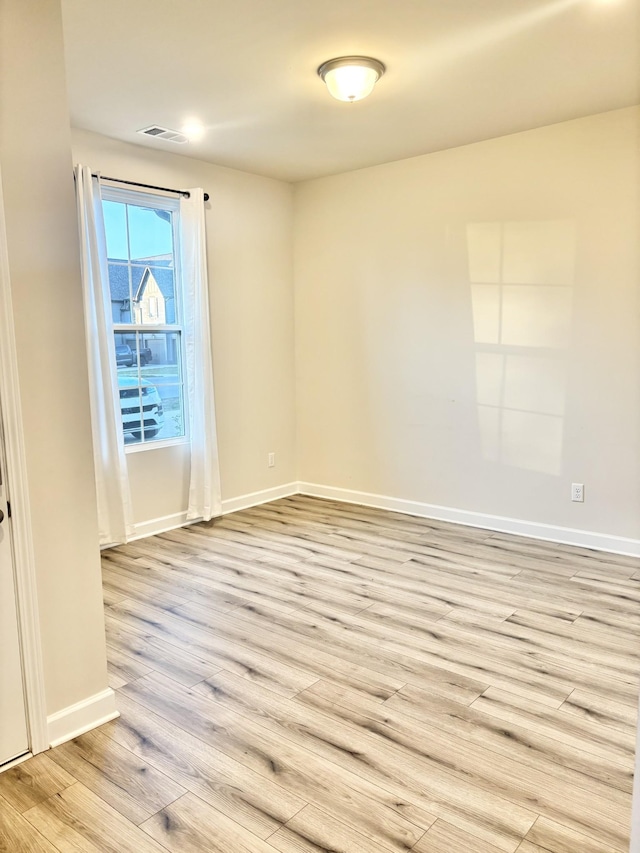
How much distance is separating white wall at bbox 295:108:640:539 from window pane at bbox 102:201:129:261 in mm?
1643

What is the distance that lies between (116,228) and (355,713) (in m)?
3.42

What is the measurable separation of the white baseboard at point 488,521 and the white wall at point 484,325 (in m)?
0.06

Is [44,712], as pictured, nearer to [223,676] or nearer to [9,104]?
[223,676]

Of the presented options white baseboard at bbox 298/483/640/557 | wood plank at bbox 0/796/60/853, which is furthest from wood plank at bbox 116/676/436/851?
white baseboard at bbox 298/483/640/557

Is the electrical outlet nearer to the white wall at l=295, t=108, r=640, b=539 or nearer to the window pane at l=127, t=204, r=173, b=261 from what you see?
the white wall at l=295, t=108, r=640, b=539

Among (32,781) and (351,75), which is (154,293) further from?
(32,781)

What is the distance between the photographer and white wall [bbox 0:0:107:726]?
191 cm

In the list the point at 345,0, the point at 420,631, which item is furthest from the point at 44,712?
the point at 345,0

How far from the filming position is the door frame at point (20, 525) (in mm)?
1917

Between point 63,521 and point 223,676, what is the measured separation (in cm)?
99

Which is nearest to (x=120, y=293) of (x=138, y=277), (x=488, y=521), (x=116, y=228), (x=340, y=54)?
(x=138, y=277)

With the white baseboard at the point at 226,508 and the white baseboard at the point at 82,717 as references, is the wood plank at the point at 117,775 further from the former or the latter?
the white baseboard at the point at 226,508

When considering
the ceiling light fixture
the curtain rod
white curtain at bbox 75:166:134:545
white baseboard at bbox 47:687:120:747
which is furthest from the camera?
the curtain rod

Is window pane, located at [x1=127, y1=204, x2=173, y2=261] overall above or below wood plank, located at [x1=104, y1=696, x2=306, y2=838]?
above
